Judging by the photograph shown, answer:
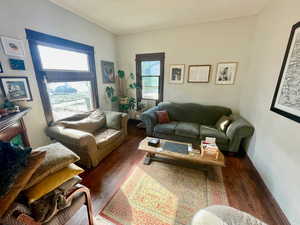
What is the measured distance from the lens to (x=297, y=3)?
1.46 meters

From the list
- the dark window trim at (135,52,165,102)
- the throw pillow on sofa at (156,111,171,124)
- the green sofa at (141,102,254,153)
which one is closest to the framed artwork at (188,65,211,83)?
the green sofa at (141,102,254,153)

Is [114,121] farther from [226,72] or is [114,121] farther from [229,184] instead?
[226,72]

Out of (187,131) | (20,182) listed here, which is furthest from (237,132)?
(20,182)

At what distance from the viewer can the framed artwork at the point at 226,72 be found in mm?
2854

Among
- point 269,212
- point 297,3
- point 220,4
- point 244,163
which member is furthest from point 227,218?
point 220,4

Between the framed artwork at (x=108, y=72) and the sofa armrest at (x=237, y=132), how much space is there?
3249mm

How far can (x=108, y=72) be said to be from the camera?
355cm

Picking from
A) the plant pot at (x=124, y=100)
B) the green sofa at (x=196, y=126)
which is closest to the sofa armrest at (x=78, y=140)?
the green sofa at (x=196, y=126)

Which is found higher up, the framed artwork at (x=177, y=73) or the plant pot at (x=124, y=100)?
the framed artwork at (x=177, y=73)

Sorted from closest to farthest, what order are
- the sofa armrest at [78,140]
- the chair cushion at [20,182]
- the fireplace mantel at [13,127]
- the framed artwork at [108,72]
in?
the chair cushion at [20,182]
the fireplace mantel at [13,127]
the sofa armrest at [78,140]
the framed artwork at [108,72]

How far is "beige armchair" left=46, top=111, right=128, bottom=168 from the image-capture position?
74.7 inches

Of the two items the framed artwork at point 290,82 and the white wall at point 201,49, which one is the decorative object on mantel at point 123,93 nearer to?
the white wall at point 201,49

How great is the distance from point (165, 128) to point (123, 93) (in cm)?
207

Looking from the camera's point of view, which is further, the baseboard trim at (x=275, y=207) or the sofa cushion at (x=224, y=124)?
the sofa cushion at (x=224, y=124)
